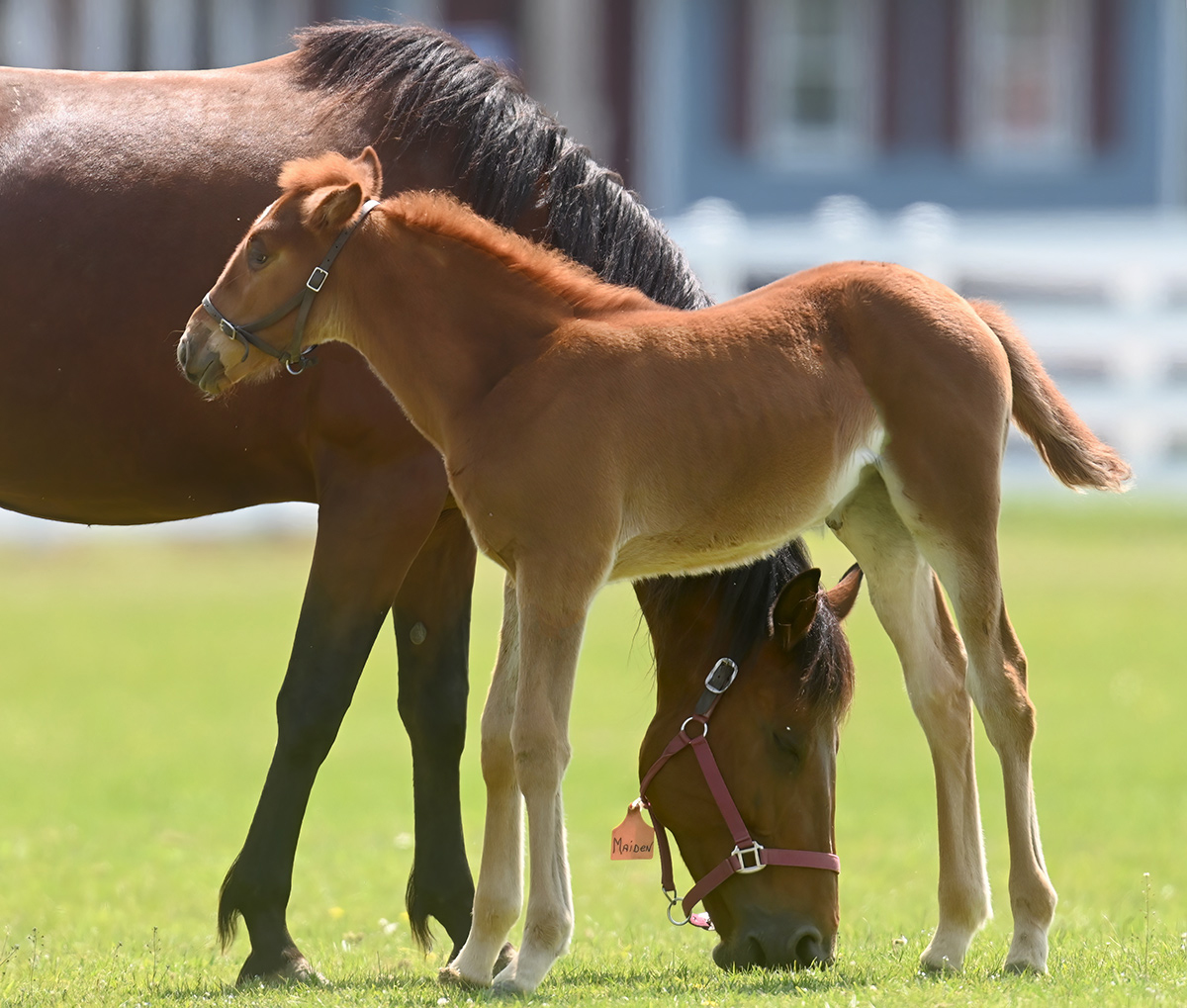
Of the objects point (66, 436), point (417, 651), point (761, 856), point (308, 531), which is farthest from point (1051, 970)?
point (308, 531)

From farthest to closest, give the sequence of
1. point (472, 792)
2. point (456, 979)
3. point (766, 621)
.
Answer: point (472, 792), point (766, 621), point (456, 979)

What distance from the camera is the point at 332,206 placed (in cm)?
423

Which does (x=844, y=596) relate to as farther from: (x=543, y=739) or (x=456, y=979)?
(x=456, y=979)

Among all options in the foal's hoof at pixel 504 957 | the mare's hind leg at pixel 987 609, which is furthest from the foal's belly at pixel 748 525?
the foal's hoof at pixel 504 957

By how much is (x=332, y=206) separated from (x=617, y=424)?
0.87 meters

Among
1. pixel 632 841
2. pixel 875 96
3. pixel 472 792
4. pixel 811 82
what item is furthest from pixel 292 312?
pixel 811 82

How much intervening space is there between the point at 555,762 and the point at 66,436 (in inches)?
76.4

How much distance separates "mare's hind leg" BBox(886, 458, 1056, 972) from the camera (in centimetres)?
431

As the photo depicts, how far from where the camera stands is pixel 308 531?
14859 mm

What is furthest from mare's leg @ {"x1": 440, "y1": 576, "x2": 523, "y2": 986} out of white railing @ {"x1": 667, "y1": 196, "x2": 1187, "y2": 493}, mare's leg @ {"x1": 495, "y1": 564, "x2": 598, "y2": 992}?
white railing @ {"x1": 667, "y1": 196, "x2": 1187, "y2": 493}

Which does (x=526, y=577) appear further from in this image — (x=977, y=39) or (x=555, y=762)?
(x=977, y=39)

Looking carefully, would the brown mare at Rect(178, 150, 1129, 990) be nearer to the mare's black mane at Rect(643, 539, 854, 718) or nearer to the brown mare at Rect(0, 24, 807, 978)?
the mare's black mane at Rect(643, 539, 854, 718)

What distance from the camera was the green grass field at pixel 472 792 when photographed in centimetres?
471

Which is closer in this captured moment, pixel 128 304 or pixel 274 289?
pixel 274 289
